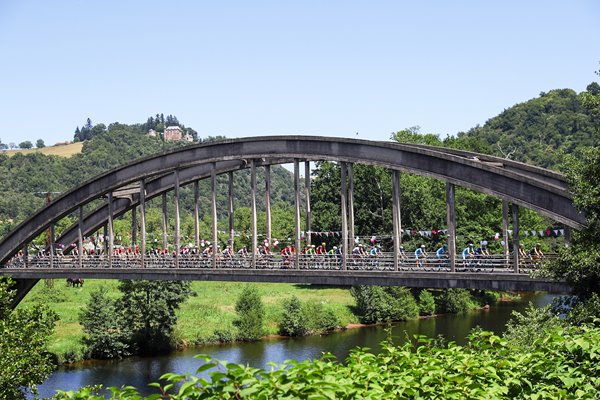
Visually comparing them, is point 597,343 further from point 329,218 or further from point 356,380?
point 329,218

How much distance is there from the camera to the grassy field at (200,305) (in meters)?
51.0

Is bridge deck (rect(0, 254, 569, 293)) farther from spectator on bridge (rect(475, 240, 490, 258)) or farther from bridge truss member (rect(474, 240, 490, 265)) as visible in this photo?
spectator on bridge (rect(475, 240, 490, 258))

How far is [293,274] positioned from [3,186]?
121205mm

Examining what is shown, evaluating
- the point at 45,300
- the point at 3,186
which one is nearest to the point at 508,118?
the point at 3,186

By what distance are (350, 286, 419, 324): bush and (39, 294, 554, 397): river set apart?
1117 mm

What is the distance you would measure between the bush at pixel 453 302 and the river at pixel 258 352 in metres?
1.89

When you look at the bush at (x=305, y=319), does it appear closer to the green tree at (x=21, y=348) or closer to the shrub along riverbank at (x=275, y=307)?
the shrub along riverbank at (x=275, y=307)

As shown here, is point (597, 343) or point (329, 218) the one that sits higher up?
point (329, 218)

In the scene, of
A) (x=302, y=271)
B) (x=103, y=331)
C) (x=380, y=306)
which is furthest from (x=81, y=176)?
(x=302, y=271)

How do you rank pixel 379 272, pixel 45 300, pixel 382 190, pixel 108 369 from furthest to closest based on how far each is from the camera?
pixel 382 190, pixel 45 300, pixel 108 369, pixel 379 272

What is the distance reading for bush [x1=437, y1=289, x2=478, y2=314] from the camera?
6581cm

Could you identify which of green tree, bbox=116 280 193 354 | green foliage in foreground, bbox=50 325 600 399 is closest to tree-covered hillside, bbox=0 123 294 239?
green tree, bbox=116 280 193 354

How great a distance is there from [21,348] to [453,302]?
42891 millimetres

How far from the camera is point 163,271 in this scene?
39.9m
